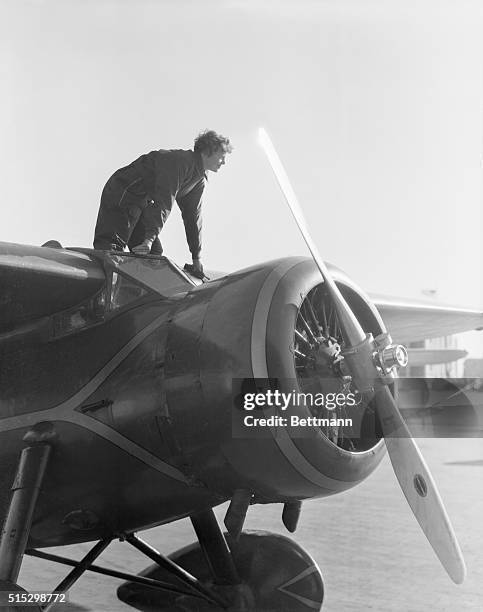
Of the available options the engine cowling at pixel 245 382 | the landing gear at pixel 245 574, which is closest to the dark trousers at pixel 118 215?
the engine cowling at pixel 245 382

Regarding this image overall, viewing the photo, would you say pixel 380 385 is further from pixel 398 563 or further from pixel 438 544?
pixel 398 563

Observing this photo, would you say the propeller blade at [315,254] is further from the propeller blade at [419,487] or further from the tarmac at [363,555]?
the tarmac at [363,555]

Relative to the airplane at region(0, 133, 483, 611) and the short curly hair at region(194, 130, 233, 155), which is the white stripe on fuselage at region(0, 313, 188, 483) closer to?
the airplane at region(0, 133, 483, 611)

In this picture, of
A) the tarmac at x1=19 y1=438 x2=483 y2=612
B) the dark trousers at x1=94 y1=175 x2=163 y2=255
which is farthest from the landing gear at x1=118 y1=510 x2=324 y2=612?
the dark trousers at x1=94 y1=175 x2=163 y2=255

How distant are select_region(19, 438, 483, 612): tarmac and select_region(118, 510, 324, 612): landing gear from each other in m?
0.41

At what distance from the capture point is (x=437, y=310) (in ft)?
25.8

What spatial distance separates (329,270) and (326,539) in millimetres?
4728

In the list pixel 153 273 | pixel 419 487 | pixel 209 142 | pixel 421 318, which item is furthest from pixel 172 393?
pixel 421 318

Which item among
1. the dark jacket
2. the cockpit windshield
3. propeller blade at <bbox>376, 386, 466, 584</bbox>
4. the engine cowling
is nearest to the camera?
the engine cowling

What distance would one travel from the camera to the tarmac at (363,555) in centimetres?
576

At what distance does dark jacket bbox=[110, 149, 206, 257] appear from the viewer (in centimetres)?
488

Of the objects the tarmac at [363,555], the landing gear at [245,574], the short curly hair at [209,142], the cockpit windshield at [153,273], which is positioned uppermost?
the short curly hair at [209,142]

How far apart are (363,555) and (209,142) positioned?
13.5ft

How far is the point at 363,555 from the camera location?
724 cm
